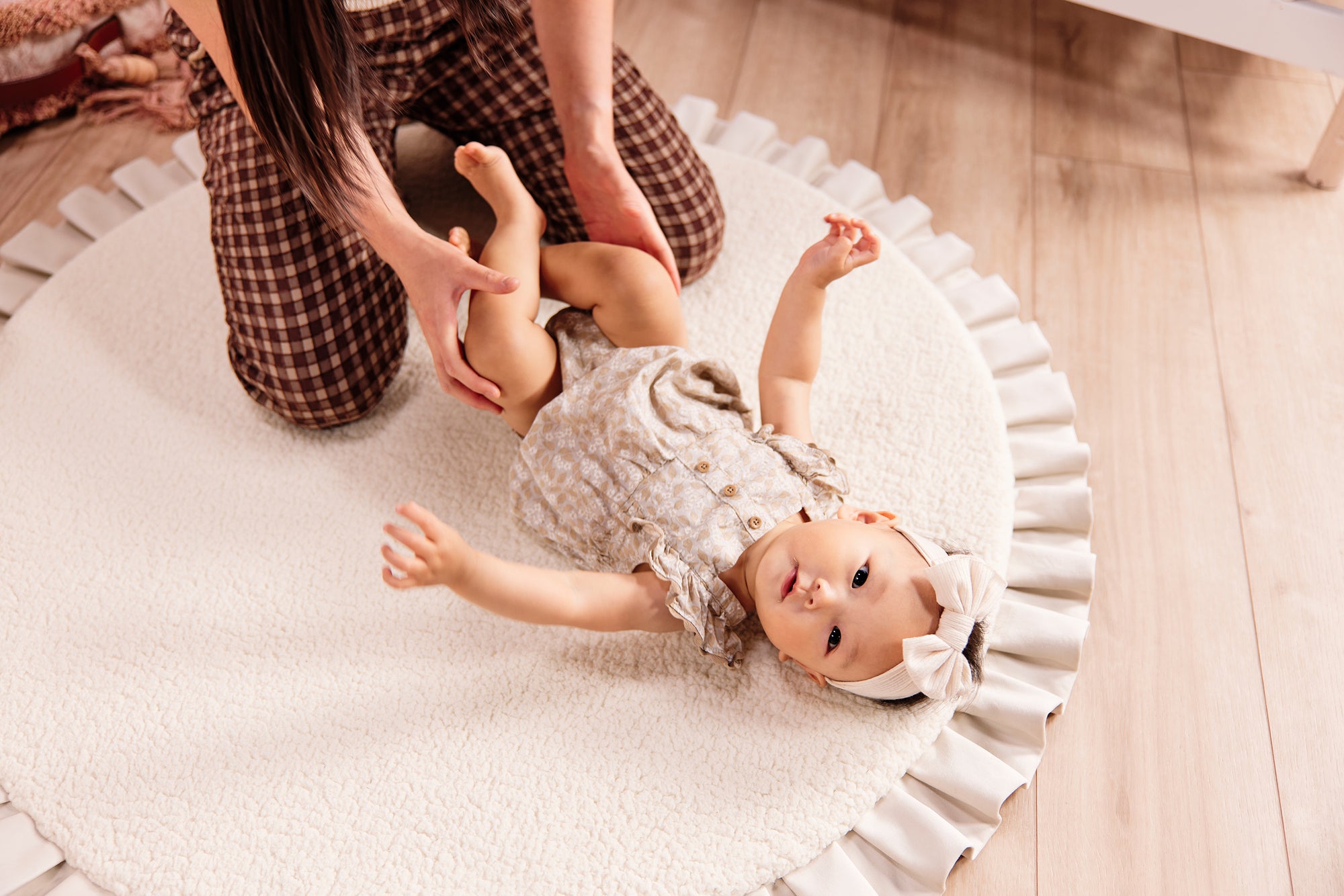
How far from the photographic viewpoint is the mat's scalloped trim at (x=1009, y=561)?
32.3 inches

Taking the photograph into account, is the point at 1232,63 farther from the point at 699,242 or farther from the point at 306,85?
the point at 306,85

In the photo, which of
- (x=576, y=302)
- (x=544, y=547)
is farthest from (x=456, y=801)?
(x=576, y=302)

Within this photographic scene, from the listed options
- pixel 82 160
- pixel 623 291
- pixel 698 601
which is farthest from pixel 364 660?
pixel 82 160

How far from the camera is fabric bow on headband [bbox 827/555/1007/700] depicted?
2.50 ft

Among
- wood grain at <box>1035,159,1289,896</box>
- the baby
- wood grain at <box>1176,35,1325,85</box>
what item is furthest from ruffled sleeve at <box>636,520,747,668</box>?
wood grain at <box>1176,35,1325,85</box>

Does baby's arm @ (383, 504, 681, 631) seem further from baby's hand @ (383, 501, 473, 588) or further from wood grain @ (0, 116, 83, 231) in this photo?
wood grain @ (0, 116, 83, 231)

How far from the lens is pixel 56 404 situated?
109cm

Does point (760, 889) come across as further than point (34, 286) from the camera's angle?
No

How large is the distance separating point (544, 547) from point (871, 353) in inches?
17.9

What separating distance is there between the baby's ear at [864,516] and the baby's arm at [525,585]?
0.60ft

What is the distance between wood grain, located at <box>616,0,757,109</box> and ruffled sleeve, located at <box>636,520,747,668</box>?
A: 901 millimetres

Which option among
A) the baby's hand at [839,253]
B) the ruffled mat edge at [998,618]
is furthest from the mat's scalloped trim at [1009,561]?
the baby's hand at [839,253]

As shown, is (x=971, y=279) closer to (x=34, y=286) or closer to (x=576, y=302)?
(x=576, y=302)

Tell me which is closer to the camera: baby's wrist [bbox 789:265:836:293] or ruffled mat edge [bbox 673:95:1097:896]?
ruffled mat edge [bbox 673:95:1097:896]
